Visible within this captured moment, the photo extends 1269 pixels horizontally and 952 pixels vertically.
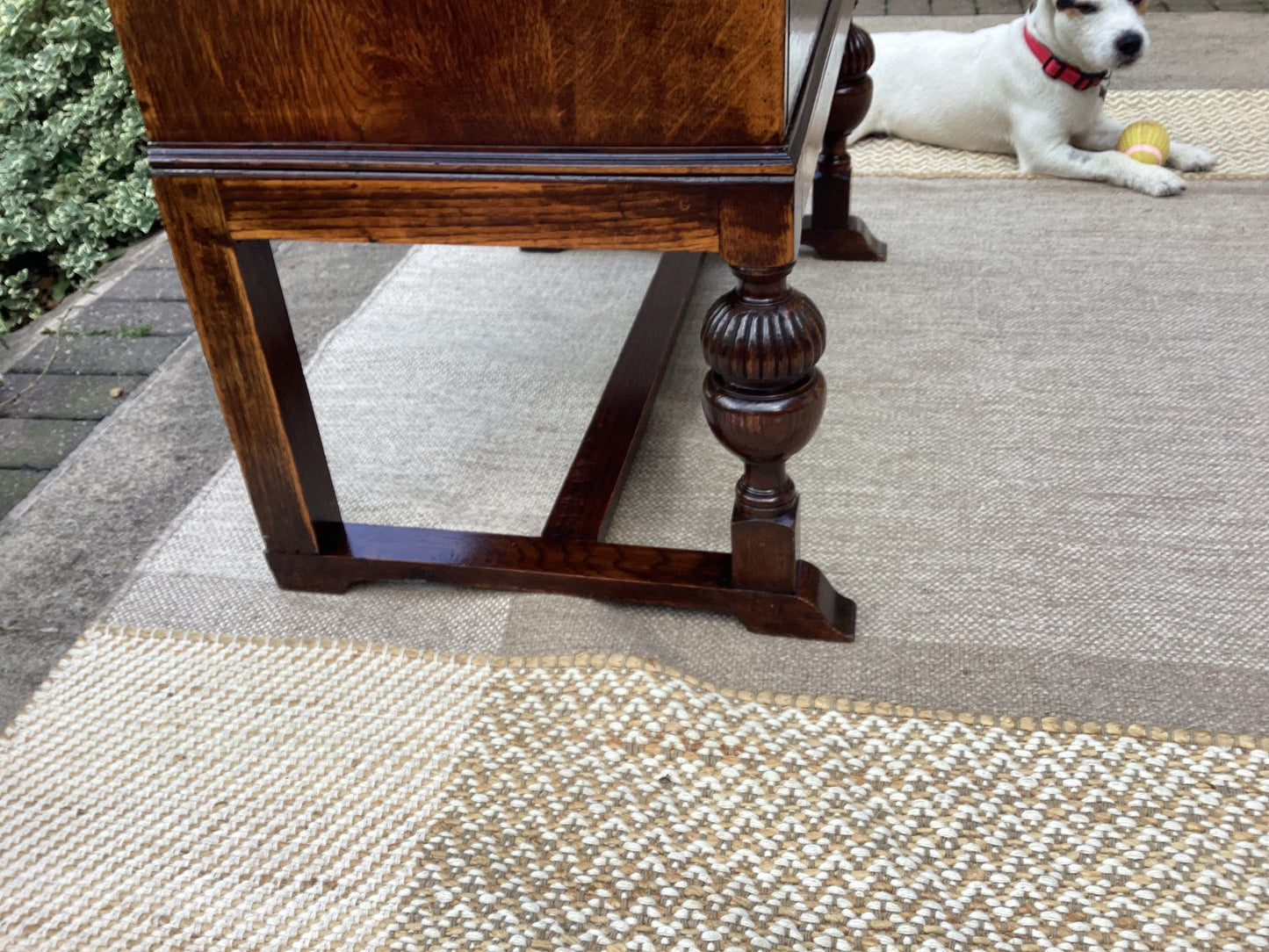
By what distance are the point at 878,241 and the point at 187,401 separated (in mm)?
1194

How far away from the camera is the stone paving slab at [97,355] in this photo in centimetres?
185

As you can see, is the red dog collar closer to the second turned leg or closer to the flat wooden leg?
the second turned leg

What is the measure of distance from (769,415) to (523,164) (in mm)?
316

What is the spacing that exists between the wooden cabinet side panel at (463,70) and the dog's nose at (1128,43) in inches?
56.2

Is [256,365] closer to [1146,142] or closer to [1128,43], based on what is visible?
[1128,43]

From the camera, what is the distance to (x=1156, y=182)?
6.85 feet

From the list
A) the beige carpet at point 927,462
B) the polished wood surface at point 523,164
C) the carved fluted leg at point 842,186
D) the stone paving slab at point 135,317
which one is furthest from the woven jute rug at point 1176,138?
the stone paving slab at point 135,317

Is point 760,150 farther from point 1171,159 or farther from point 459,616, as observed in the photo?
point 1171,159

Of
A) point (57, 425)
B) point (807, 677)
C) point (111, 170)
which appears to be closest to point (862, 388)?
point (807, 677)

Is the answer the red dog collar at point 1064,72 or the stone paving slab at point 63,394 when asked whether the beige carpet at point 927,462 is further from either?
the stone paving slab at point 63,394

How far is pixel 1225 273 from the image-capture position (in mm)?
1820

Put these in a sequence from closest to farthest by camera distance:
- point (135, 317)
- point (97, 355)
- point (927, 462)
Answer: point (927, 462) → point (97, 355) → point (135, 317)

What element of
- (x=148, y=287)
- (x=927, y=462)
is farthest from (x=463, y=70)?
(x=148, y=287)

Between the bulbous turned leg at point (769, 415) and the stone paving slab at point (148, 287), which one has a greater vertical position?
the bulbous turned leg at point (769, 415)
